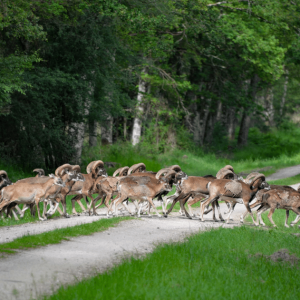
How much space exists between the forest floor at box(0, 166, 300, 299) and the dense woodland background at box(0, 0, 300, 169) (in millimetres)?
7939

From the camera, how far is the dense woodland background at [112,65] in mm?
23922

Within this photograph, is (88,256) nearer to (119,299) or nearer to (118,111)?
(119,299)

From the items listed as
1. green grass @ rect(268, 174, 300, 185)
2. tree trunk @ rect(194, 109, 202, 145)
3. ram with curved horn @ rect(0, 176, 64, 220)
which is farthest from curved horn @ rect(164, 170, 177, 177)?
tree trunk @ rect(194, 109, 202, 145)

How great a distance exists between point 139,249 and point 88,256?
5.01 ft

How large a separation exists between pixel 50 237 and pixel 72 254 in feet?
5.42

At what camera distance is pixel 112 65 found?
27938 millimetres

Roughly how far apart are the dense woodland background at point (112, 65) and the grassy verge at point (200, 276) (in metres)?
11.2

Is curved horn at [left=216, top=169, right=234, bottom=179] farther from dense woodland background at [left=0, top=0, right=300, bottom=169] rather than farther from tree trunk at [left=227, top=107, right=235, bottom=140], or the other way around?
tree trunk at [left=227, top=107, right=235, bottom=140]

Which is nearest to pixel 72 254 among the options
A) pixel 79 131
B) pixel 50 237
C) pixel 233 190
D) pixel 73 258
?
pixel 73 258

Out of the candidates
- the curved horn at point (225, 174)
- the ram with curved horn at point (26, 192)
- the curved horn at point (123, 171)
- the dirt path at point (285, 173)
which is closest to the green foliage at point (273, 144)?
the dirt path at point (285, 173)

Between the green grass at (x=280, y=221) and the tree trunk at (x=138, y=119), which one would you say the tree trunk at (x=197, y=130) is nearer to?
the tree trunk at (x=138, y=119)

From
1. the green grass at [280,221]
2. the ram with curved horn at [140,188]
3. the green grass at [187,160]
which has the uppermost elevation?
the ram with curved horn at [140,188]

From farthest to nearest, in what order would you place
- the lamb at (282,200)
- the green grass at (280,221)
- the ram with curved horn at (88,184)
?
the ram with curved horn at (88,184) < the lamb at (282,200) < the green grass at (280,221)

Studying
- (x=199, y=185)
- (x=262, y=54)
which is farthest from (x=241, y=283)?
(x=262, y=54)
